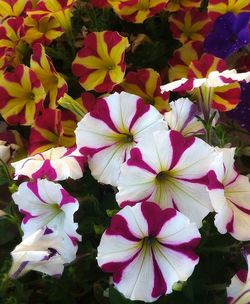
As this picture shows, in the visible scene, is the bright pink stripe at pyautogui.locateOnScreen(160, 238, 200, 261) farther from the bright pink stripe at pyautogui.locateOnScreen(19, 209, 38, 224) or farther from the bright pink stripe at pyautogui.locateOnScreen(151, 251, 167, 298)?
the bright pink stripe at pyautogui.locateOnScreen(19, 209, 38, 224)

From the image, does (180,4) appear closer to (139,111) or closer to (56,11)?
(56,11)

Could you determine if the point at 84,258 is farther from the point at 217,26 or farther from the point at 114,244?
the point at 217,26

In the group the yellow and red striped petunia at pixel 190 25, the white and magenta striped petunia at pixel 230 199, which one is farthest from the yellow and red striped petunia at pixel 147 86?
the white and magenta striped petunia at pixel 230 199

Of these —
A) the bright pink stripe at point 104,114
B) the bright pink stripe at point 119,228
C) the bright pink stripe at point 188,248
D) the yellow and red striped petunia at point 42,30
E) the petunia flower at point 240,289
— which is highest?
the bright pink stripe at point 104,114

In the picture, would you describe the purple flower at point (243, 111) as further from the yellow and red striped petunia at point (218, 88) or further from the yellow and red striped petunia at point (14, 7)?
the yellow and red striped petunia at point (14, 7)

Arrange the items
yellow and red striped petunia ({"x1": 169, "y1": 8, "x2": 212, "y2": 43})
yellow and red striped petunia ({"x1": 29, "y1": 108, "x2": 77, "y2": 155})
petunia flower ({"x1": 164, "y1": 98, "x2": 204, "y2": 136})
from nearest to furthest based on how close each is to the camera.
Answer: petunia flower ({"x1": 164, "y1": 98, "x2": 204, "y2": 136})
yellow and red striped petunia ({"x1": 29, "y1": 108, "x2": 77, "y2": 155})
yellow and red striped petunia ({"x1": 169, "y1": 8, "x2": 212, "y2": 43})

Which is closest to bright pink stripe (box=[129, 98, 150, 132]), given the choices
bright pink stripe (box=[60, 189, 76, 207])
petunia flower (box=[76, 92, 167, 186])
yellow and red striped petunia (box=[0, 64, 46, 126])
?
petunia flower (box=[76, 92, 167, 186])

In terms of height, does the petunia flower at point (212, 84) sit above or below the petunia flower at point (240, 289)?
above
